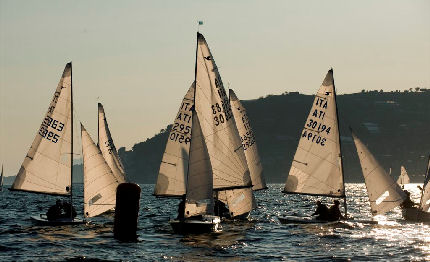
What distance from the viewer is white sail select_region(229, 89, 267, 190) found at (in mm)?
55969

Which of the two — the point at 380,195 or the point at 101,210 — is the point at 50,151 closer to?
the point at 101,210

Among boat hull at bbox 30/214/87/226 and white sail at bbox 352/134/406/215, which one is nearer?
boat hull at bbox 30/214/87/226

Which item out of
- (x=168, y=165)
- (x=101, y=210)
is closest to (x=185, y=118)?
(x=168, y=165)

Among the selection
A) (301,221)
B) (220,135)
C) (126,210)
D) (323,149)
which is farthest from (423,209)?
(126,210)

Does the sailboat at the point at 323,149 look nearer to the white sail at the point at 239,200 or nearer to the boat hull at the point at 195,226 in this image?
the white sail at the point at 239,200

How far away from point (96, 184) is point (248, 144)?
14.6m

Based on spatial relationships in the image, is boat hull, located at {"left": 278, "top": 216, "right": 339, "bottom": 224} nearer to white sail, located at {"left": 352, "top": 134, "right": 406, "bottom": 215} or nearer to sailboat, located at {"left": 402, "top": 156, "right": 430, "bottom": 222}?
white sail, located at {"left": 352, "top": 134, "right": 406, "bottom": 215}

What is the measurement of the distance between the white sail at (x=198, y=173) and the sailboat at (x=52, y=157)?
8981 millimetres

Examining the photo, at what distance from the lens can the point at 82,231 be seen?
42.1 m

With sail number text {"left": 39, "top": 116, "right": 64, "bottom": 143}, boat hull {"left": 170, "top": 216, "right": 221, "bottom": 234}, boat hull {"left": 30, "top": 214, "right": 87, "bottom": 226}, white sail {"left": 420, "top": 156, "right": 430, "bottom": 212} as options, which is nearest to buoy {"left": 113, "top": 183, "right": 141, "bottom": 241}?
boat hull {"left": 170, "top": 216, "right": 221, "bottom": 234}

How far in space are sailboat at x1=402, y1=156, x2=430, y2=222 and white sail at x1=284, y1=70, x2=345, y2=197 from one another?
5.71m

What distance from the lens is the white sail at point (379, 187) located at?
47.7 m

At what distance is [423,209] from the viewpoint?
52.2 m

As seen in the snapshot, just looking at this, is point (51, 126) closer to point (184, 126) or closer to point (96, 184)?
point (96, 184)
